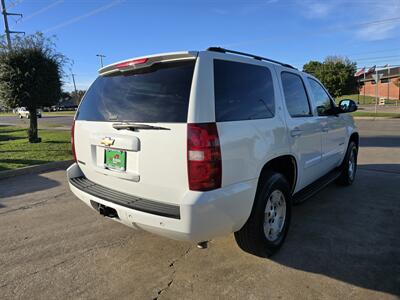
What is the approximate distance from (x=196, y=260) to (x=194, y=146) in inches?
56.8

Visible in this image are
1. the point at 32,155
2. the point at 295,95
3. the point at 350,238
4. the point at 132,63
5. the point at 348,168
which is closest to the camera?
the point at 132,63

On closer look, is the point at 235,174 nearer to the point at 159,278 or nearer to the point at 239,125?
the point at 239,125

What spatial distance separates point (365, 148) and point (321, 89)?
241 inches

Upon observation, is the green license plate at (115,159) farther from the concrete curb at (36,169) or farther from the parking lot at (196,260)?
the concrete curb at (36,169)

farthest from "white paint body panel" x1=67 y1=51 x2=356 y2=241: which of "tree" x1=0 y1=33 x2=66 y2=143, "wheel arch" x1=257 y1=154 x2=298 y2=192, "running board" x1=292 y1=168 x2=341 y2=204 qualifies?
"tree" x1=0 y1=33 x2=66 y2=143

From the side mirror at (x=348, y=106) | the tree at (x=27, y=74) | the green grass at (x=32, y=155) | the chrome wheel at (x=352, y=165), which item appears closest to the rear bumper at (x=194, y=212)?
the side mirror at (x=348, y=106)

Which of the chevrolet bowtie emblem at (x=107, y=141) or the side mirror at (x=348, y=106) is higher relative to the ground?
the side mirror at (x=348, y=106)

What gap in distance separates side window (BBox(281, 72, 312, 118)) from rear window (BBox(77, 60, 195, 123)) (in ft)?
4.91

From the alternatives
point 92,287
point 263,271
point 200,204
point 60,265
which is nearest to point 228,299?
point 263,271

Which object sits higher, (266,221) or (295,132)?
(295,132)

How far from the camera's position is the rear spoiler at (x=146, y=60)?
2.67 m

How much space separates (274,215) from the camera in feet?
11.2

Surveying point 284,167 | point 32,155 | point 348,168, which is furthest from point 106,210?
point 32,155

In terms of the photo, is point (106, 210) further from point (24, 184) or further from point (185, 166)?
point (24, 184)
